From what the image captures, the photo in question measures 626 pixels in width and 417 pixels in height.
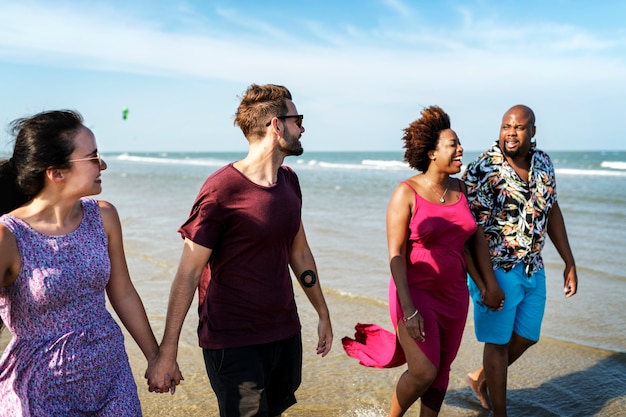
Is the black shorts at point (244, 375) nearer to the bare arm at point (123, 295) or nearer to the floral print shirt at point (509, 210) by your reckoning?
the bare arm at point (123, 295)

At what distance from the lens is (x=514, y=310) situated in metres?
4.46

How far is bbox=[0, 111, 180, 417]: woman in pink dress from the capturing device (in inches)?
96.0

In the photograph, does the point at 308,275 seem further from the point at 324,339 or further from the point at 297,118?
the point at 297,118

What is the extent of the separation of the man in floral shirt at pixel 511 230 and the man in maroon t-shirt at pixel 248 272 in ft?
5.53

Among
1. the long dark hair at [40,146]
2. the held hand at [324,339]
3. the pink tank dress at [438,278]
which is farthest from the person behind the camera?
the pink tank dress at [438,278]

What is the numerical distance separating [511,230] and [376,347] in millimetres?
1193

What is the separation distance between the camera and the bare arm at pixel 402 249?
3.88 m

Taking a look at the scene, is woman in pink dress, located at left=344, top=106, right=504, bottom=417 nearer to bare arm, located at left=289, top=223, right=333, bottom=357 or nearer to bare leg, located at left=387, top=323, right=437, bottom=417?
bare leg, located at left=387, top=323, right=437, bottom=417

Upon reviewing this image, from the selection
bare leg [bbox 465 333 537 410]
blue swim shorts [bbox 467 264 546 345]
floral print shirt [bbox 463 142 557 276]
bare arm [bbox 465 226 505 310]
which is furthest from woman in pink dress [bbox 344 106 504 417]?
bare leg [bbox 465 333 537 410]

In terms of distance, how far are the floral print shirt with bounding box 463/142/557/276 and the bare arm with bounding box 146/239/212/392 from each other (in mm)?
2102

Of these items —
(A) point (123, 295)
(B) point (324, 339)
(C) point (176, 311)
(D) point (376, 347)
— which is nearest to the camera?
(A) point (123, 295)

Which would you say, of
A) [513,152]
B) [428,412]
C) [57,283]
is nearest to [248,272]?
[57,283]

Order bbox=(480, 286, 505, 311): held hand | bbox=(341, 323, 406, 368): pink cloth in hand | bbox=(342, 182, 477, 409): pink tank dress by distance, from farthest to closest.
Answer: bbox=(480, 286, 505, 311): held hand → bbox=(341, 323, 406, 368): pink cloth in hand → bbox=(342, 182, 477, 409): pink tank dress

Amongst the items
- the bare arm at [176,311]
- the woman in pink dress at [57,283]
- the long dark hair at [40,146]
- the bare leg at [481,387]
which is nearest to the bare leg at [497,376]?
the bare leg at [481,387]
